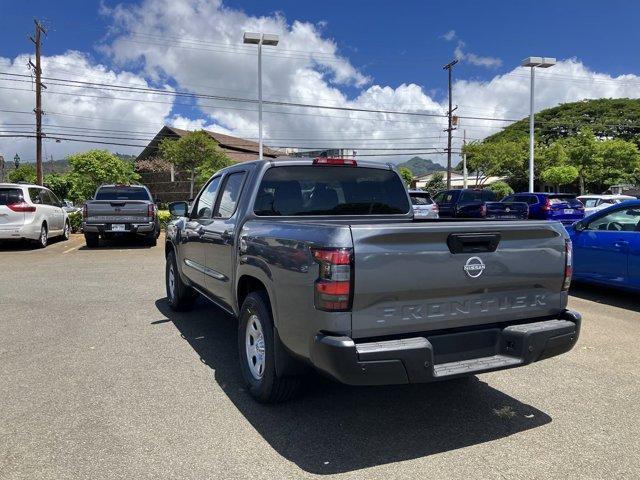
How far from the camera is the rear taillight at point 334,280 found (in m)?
2.96

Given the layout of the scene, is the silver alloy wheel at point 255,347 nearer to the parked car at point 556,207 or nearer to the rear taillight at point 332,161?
the rear taillight at point 332,161

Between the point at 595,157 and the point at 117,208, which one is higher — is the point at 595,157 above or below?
above

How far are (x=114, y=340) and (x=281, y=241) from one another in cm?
307

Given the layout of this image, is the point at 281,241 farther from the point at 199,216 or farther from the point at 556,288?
the point at 199,216

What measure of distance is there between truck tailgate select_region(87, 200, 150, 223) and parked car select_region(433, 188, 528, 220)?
1021 centimetres

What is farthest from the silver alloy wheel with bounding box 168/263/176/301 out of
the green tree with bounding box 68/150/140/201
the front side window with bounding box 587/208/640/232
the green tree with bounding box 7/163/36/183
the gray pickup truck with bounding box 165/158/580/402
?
the green tree with bounding box 7/163/36/183

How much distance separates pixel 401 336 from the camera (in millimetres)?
3146

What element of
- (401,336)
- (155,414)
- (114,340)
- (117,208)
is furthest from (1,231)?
(401,336)

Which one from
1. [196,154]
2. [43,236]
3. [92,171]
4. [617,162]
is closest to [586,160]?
[617,162]

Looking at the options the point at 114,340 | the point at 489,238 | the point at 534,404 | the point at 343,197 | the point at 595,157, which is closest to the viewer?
the point at 489,238

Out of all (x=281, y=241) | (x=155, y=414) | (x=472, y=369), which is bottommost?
(x=155, y=414)

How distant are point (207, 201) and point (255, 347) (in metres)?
2.17

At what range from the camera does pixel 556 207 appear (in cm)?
1922

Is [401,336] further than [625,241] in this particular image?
No
